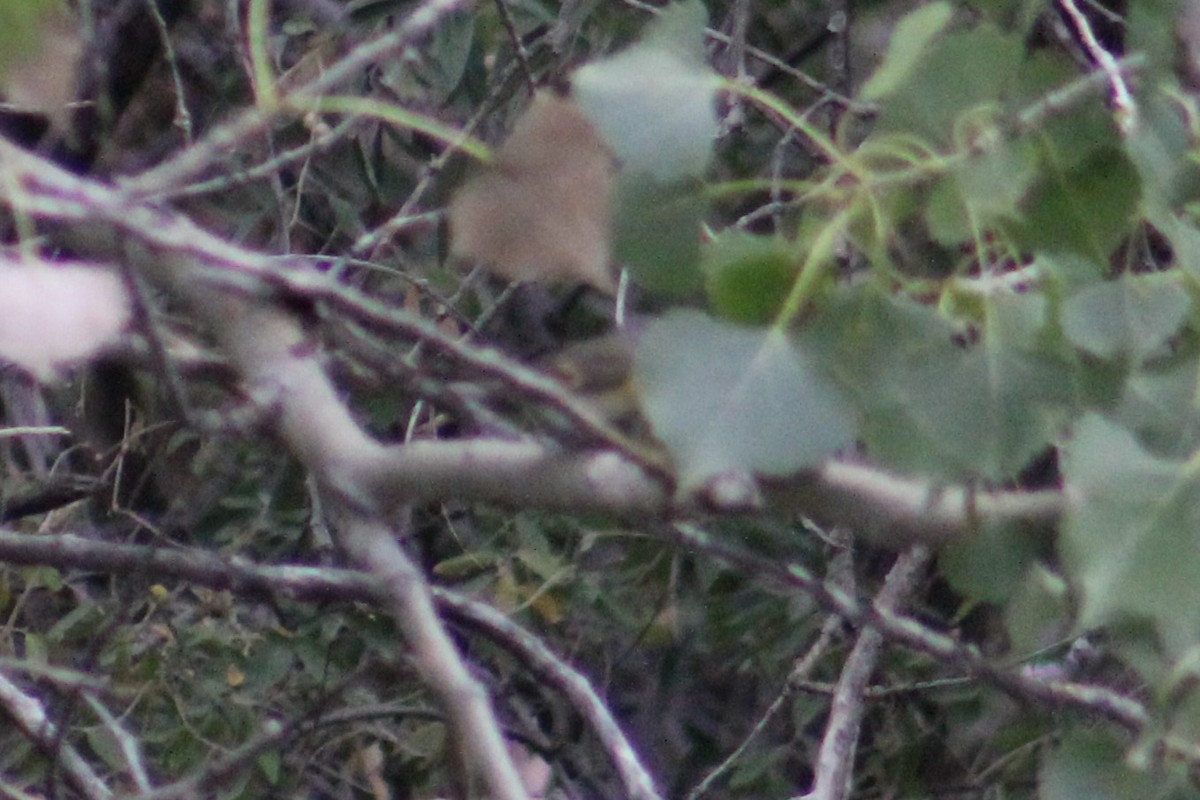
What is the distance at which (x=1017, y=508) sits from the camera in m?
0.55

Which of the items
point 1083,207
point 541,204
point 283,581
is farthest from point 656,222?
point 283,581

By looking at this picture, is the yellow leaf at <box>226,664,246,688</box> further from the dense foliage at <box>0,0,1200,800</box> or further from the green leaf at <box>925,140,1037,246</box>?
the green leaf at <box>925,140,1037,246</box>

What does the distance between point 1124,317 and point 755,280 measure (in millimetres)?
133

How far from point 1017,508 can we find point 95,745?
3.32ft

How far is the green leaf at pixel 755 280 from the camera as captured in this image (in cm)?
49

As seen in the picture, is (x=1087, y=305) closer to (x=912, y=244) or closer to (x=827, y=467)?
(x=827, y=467)

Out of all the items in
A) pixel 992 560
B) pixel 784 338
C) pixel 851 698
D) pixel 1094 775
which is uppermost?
pixel 784 338

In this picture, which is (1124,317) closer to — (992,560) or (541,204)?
(992,560)

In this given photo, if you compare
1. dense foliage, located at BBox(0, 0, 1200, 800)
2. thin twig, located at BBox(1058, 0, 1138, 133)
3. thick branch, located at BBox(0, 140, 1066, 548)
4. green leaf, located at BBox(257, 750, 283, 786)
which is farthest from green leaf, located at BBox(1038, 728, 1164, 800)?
green leaf, located at BBox(257, 750, 283, 786)

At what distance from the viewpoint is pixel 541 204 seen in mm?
527

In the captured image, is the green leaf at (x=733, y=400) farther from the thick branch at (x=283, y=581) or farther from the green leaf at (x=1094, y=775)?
the thick branch at (x=283, y=581)

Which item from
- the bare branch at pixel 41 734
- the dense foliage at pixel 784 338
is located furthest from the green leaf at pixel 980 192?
the bare branch at pixel 41 734

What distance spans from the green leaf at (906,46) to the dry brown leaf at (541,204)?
3.7 inches

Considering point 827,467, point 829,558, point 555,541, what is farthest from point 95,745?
point 827,467
